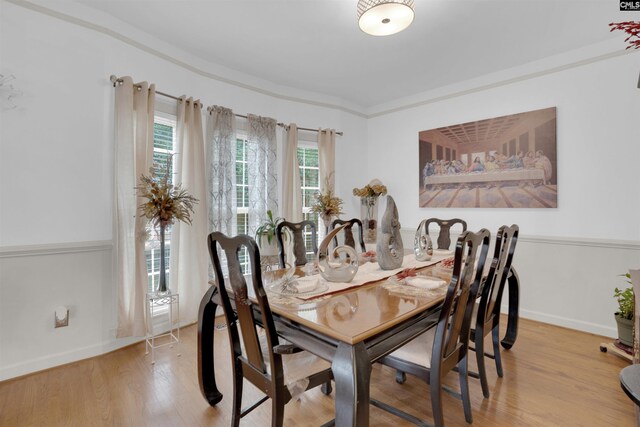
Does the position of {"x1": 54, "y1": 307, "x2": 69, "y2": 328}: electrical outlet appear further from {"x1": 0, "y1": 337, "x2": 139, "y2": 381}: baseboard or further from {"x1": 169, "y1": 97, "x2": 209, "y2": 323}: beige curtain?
{"x1": 169, "y1": 97, "x2": 209, "y2": 323}: beige curtain

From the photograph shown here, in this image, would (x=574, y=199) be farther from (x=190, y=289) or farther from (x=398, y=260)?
(x=190, y=289)

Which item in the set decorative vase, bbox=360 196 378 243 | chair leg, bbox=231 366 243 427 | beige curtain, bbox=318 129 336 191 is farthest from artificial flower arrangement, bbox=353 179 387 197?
→ chair leg, bbox=231 366 243 427

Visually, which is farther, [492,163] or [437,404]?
[492,163]

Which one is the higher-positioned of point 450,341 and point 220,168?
point 220,168

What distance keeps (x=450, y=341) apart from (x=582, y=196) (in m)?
2.68

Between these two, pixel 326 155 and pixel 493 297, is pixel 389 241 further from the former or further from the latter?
pixel 326 155

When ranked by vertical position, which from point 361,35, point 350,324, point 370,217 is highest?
point 361,35

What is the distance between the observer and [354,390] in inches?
45.1

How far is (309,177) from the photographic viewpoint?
179 inches

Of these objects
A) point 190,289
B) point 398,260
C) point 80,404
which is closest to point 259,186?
point 190,289

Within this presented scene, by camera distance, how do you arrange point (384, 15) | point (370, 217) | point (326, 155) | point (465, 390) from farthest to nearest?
point (370, 217) → point (326, 155) → point (384, 15) → point (465, 390)

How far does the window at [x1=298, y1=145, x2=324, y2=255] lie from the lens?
Result: 4.50m

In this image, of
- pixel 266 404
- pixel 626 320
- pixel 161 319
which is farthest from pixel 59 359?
pixel 626 320

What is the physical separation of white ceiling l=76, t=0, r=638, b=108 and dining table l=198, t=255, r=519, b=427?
222cm
